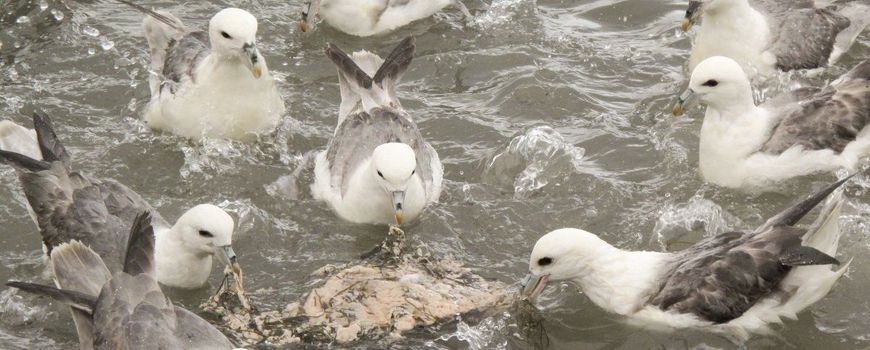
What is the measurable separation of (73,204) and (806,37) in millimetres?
5054

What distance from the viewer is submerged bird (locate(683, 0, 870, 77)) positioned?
→ 29.2 ft

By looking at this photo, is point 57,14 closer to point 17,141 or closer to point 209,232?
point 17,141

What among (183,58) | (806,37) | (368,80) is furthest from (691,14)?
(183,58)

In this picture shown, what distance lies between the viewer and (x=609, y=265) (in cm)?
671

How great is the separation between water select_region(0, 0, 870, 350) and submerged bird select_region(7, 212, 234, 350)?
521 mm

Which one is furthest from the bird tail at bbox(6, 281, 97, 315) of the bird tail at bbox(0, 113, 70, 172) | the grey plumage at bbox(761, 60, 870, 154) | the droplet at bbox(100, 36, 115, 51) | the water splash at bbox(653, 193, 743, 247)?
the grey plumage at bbox(761, 60, 870, 154)

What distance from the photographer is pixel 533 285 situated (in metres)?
6.68

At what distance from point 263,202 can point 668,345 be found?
2.68 meters

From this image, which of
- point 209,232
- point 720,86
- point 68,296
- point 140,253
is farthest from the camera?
point 720,86

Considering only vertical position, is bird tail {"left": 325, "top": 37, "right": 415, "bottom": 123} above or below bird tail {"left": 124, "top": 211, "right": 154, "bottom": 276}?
below

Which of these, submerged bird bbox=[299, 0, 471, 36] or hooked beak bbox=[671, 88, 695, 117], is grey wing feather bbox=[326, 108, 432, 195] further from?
submerged bird bbox=[299, 0, 471, 36]

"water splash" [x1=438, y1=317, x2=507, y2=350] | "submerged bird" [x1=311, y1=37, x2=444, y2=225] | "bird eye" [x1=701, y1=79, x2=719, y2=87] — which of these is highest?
"bird eye" [x1=701, y1=79, x2=719, y2=87]

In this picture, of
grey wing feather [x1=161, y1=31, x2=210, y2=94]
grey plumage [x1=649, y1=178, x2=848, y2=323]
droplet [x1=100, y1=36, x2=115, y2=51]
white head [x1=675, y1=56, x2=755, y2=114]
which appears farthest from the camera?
droplet [x1=100, y1=36, x2=115, y2=51]

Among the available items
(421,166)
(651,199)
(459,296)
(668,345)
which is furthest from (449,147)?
(668,345)
